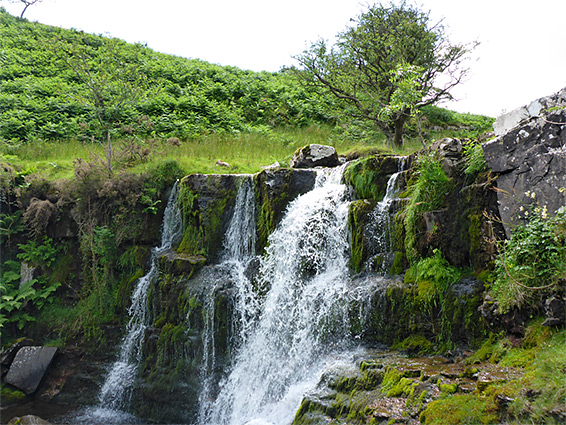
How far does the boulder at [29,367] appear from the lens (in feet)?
26.6

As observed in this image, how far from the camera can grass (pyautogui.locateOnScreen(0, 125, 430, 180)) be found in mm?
11180

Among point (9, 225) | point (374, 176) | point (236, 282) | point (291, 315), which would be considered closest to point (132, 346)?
point (236, 282)

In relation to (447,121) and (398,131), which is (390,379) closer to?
(398,131)

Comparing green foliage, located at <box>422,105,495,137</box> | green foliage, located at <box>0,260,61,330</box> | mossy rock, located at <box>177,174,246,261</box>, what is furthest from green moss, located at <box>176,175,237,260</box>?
green foliage, located at <box>422,105,495,137</box>

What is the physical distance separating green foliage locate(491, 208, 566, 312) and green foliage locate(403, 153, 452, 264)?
138cm

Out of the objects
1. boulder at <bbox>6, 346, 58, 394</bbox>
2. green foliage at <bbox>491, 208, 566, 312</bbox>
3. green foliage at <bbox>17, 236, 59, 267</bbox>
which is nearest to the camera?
green foliage at <bbox>491, 208, 566, 312</bbox>

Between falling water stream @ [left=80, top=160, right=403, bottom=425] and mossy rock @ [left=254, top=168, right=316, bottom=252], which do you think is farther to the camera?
mossy rock @ [left=254, top=168, right=316, bottom=252]

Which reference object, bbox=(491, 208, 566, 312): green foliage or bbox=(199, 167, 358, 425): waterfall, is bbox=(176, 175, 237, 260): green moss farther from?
bbox=(491, 208, 566, 312): green foliage

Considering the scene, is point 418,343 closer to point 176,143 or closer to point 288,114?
point 176,143

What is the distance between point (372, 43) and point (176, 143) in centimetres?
808

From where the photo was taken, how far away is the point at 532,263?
448 cm

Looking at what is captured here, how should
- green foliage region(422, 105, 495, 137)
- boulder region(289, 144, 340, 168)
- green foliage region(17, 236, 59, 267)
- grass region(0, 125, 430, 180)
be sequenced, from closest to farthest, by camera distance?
green foliage region(17, 236, 59, 267)
boulder region(289, 144, 340, 168)
grass region(0, 125, 430, 180)
green foliage region(422, 105, 495, 137)

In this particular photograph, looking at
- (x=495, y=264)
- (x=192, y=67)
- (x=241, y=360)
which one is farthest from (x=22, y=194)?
(x=192, y=67)

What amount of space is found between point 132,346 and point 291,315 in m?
3.95
